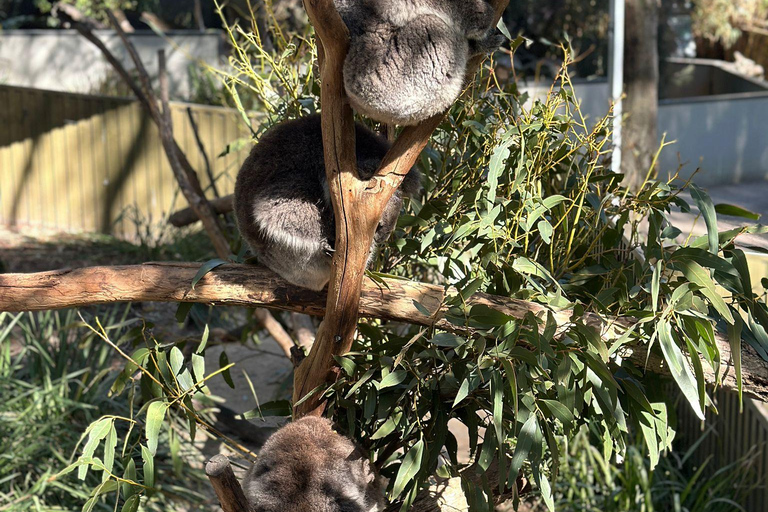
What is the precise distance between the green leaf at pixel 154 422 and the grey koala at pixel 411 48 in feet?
2.74

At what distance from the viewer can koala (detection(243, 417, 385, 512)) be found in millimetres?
1505

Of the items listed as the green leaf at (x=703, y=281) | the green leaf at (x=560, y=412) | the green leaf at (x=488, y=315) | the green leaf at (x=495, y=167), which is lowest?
the green leaf at (x=560, y=412)

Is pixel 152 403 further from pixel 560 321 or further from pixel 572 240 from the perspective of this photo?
pixel 572 240

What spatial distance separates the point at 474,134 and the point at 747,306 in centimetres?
83

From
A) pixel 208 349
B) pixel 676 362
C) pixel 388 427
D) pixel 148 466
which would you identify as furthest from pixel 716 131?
pixel 148 466

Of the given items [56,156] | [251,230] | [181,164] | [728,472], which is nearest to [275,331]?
[181,164]

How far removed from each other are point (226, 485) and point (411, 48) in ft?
3.27

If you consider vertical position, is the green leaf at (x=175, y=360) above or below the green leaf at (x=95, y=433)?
above

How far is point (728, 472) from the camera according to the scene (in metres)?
3.46

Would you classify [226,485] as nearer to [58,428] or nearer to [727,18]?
[58,428]

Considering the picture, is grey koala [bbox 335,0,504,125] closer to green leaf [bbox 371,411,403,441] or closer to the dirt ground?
green leaf [bbox 371,411,403,441]

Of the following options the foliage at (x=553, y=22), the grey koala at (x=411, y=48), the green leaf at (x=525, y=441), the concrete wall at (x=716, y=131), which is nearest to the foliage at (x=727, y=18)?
the foliage at (x=553, y=22)

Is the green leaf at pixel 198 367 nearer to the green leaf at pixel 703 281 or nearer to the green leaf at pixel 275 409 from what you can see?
the green leaf at pixel 275 409

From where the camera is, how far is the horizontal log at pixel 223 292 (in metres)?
1.69
